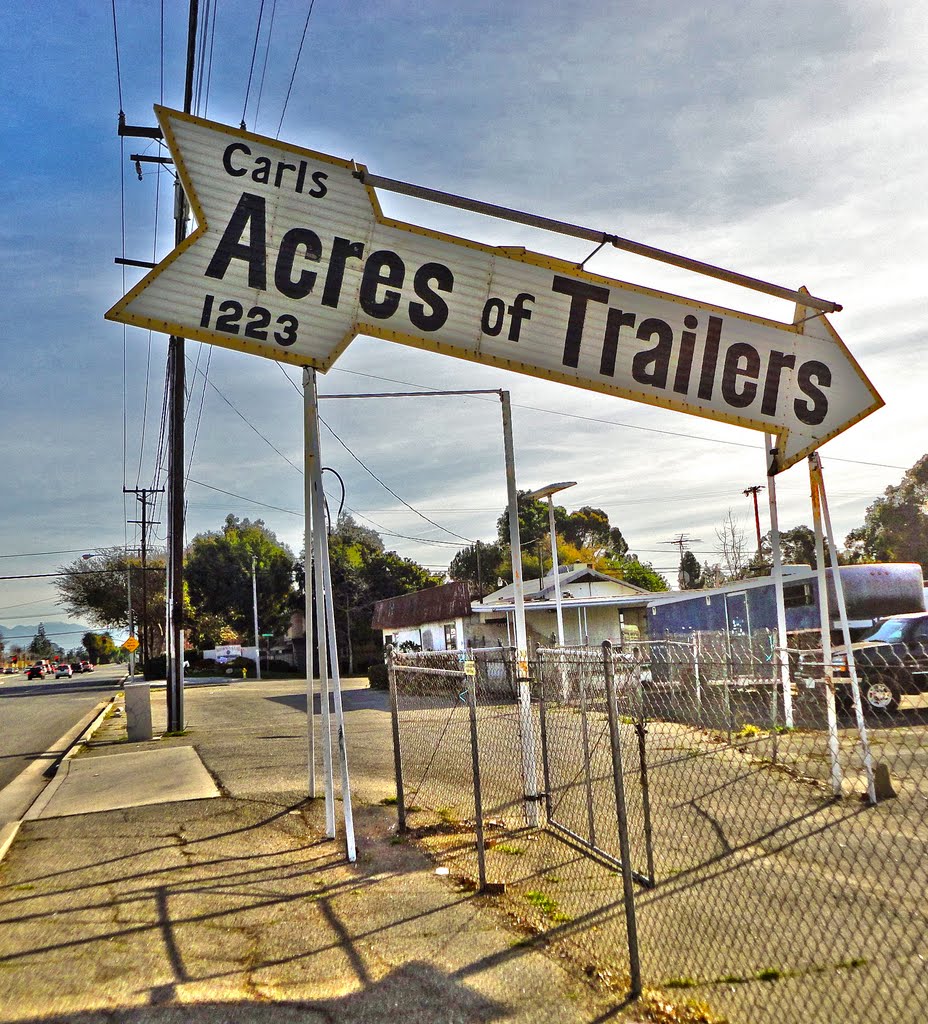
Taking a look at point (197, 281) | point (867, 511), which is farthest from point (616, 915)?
point (867, 511)

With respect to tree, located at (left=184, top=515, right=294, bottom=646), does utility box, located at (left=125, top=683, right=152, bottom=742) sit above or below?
below

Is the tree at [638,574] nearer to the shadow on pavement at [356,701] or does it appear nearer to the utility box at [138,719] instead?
the shadow on pavement at [356,701]

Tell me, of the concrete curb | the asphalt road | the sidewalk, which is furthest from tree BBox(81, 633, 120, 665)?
the sidewalk

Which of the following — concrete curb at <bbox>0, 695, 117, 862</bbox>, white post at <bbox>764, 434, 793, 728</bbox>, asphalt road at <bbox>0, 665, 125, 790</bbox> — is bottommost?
concrete curb at <bbox>0, 695, 117, 862</bbox>

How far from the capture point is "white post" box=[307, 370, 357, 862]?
25.0 ft

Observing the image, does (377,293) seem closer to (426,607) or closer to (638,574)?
(426,607)

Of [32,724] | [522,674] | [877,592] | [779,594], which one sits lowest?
[32,724]

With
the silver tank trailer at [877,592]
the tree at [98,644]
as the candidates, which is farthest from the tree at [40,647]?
the silver tank trailer at [877,592]

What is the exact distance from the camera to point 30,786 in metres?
13.0

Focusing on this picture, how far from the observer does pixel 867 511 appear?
53969 millimetres

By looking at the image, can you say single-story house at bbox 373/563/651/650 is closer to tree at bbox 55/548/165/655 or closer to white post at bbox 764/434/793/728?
white post at bbox 764/434/793/728

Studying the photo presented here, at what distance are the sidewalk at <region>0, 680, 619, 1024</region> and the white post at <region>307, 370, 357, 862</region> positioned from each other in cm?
40

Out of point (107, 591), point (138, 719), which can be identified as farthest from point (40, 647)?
point (138, 719)

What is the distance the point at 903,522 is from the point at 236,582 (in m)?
50.0
